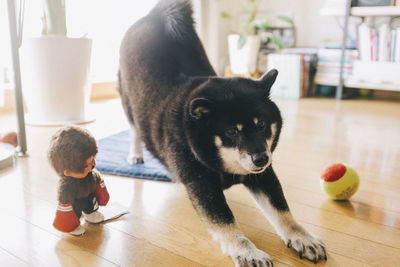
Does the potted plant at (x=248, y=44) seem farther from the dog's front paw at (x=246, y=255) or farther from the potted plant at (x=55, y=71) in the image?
the dog's front paw at (x=246, y=255)

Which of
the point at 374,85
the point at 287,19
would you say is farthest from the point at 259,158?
the point at 287,19

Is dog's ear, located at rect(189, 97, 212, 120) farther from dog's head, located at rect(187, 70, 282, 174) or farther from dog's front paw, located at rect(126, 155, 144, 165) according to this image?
dog's front paw, located at rect(126, 155, 144, 165)

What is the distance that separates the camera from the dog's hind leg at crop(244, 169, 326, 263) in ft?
2.97

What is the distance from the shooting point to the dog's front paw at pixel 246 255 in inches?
33.1

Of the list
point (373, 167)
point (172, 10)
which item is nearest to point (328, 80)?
point (373, 167)

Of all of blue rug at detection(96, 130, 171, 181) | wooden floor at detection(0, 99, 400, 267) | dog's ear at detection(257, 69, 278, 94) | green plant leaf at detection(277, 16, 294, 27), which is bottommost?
wooden floor at detection(0, 99, 400, 267)

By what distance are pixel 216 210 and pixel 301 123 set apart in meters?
1.71

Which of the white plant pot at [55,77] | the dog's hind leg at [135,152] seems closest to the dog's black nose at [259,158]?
the dog's hind leg at [135,152]

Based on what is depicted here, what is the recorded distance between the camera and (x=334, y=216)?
1.14 meters

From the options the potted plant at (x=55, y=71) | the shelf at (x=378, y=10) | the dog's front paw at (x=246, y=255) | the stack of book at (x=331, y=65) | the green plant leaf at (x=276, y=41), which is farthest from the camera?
the green plant leaf at (x=276, y=41)

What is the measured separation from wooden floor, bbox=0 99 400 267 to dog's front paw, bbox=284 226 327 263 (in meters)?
0.02

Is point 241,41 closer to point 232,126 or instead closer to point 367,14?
point 367,14

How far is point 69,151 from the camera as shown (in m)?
0.94

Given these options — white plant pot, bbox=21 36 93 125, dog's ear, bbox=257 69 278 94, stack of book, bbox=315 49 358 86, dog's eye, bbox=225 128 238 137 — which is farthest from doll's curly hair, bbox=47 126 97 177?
stack of book, bbox=315 49 358 86
